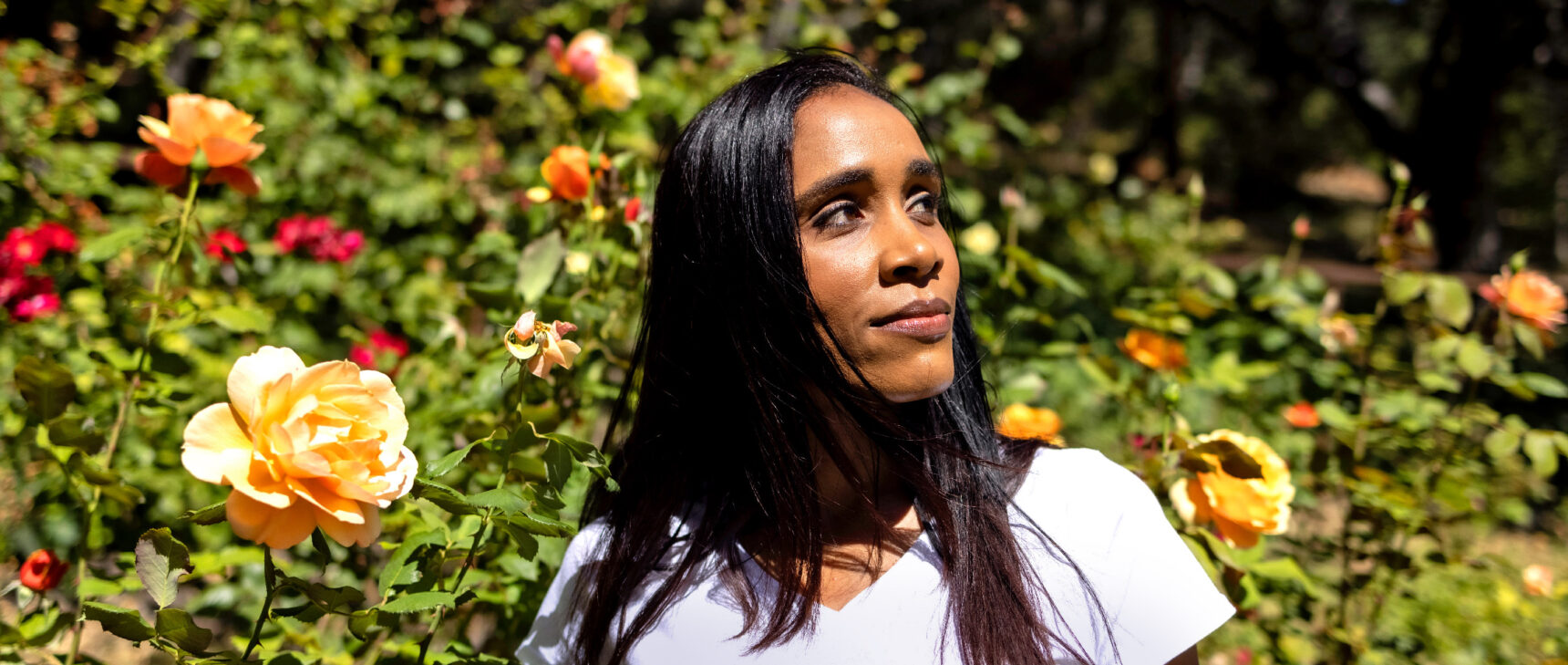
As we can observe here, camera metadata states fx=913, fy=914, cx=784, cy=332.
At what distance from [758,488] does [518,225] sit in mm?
992

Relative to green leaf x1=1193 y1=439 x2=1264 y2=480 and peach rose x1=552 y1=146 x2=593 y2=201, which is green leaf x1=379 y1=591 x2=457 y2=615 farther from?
green leaf x1=1193 y1=439 x2=1264 y2=480

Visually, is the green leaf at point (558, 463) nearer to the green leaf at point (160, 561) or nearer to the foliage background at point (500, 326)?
the foliage background at point (500, 326)

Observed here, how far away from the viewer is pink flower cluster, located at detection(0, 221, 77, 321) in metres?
1.47

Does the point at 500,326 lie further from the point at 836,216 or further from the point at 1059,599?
the point at 1059,599

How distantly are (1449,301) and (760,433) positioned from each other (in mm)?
1207

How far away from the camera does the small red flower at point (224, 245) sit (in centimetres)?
126

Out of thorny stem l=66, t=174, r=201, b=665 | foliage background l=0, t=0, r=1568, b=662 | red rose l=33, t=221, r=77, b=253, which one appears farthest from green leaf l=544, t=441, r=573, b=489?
red rose l=33, t=221, r=77, b=253

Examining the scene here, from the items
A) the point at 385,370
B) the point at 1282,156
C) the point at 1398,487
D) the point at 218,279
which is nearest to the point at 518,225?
the point at 385,370

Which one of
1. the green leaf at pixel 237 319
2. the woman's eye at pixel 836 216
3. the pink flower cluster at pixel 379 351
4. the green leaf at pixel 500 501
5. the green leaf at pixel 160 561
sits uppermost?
the woman's eye at pixel 836 216

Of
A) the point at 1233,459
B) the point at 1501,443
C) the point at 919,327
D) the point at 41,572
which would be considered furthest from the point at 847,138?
the point at 1501,443

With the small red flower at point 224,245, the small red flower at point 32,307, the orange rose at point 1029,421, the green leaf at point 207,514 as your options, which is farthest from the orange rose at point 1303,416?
the small red flower at point 32,307

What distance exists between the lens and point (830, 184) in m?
1.01

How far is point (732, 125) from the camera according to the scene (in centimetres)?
109

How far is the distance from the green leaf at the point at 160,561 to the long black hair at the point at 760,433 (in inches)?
17.8
